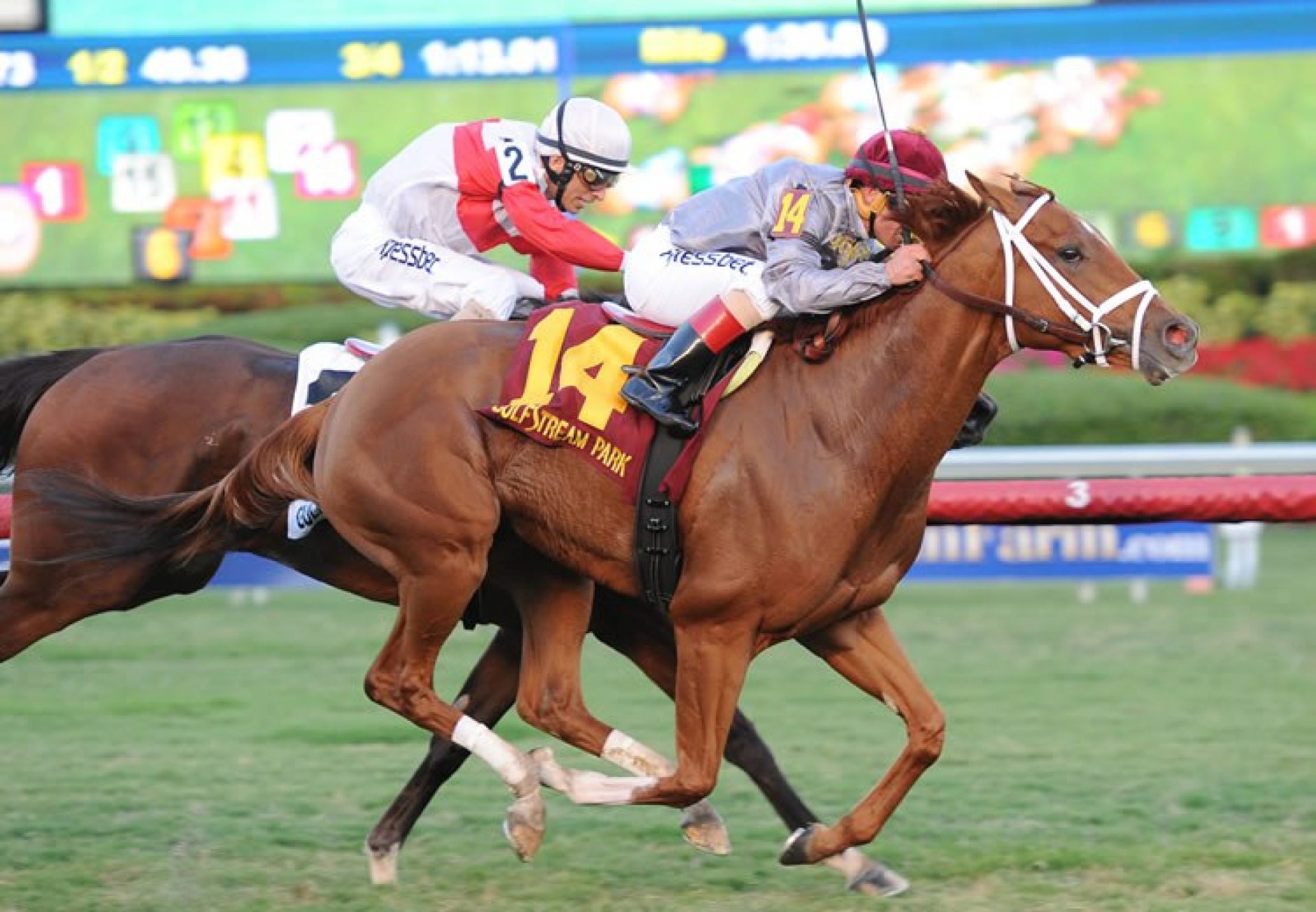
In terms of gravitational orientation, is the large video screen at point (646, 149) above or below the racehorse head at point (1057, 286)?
below

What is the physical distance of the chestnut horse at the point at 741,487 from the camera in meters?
4.38

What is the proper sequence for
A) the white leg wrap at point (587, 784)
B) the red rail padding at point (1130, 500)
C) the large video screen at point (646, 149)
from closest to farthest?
the white leg wrap at point (587, 784) → the red rail padding at point (1130, 500) → the large video screen at point (646, 149)

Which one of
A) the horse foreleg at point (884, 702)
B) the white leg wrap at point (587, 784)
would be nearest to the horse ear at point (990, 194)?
the horse foreleg at point (884, 702)

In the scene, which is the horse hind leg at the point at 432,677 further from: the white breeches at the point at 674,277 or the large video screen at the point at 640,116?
the large video screen at the point at 640,116

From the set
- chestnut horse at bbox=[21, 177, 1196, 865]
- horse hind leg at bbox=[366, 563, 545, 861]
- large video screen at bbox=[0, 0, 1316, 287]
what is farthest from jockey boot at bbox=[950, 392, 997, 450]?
large video screen at bbox=[0, 0, 1316, 287]

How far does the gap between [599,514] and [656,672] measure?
74 centimetres

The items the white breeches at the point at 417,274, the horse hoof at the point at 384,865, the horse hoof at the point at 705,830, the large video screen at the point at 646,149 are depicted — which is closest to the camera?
the horse hoof at the point at 705,830

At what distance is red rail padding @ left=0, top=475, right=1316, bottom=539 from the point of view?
5.68 m

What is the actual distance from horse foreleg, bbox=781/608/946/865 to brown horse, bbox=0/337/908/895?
0.44 metres

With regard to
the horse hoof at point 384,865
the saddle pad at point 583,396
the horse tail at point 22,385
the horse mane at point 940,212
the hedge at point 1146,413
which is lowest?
the hedge at point 1146,413

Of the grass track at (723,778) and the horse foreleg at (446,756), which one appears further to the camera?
the horse foreleg at (446,756)

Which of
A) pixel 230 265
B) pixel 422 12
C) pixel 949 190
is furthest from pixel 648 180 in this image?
pixel 949 190

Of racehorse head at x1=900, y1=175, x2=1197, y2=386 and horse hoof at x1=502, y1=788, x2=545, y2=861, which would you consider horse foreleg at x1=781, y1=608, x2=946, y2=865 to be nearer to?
horse hoof at x1=502, y1=788, x2=545, y2=861

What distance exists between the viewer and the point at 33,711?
25.6 feet
